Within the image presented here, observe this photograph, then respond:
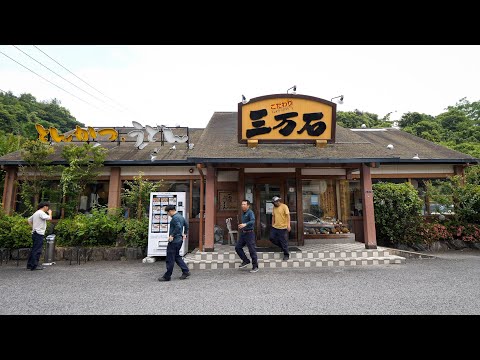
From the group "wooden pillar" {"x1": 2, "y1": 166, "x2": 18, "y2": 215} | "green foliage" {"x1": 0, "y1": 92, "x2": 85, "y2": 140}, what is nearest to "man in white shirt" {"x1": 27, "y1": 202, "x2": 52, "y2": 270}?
"wooden pillar" {"x1": 2, "y1": 166, "x2": 18, "y2": 215}

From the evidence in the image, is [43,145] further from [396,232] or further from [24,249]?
[396,232]

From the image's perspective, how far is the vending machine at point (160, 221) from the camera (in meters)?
8.32

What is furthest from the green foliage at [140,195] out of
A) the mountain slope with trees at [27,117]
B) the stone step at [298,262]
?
the mountain slope with trees at [27,117]

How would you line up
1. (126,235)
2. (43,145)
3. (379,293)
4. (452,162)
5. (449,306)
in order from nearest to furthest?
(449,306), (379,293), (126,235), (43,145), (452,162)

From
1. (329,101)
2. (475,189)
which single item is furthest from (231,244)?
(475,189)

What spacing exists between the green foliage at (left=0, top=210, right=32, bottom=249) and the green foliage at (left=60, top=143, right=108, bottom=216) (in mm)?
1677

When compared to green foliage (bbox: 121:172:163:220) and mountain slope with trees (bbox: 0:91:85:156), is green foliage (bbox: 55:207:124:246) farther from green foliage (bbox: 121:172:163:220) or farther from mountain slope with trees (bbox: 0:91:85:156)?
mountain slope with trees (bbox: 0:91:85:156)

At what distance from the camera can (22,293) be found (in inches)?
210

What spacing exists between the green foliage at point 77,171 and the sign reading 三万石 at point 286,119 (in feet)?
19.2

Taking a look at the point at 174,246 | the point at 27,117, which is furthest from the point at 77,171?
the point at 27,117

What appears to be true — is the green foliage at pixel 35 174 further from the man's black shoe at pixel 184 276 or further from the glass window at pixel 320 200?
the glass window at pixel 320 200

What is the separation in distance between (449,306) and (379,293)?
3.46 feet

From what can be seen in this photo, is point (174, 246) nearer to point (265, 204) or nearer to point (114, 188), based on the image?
point (265, 204)

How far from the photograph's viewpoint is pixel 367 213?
8.16 m
